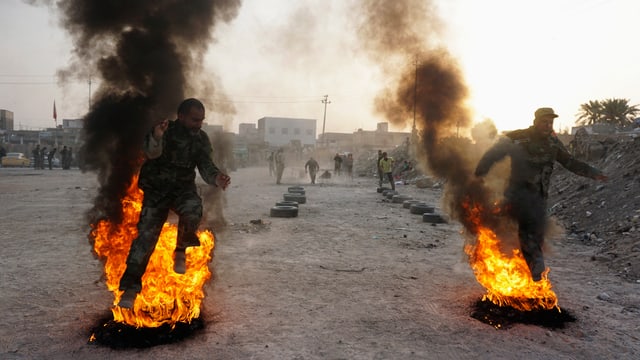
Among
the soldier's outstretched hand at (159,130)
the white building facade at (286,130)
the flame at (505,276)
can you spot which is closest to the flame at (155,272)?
the soldier's outstretched hand at (159,130)

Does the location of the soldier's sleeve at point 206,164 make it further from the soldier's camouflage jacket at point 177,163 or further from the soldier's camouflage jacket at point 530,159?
the soldier's camouflage jacket at point 530,159

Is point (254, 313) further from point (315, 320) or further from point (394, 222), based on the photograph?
point (394, 222)

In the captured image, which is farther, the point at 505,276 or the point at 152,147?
the point at 505,276

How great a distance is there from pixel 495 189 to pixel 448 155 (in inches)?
40.5

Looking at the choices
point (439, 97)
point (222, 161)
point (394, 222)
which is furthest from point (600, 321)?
point (394, 222)

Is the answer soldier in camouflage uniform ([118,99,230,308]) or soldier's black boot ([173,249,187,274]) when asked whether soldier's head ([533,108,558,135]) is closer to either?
soldier in camouflage uniform ([118,99,230,308])

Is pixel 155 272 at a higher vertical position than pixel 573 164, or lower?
lower

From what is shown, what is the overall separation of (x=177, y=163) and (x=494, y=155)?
3.45m

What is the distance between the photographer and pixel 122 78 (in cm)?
468

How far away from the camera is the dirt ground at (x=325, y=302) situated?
11.9ft

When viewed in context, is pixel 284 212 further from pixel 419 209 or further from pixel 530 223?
pixel 530 223

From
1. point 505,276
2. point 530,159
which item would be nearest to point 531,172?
point 530,159

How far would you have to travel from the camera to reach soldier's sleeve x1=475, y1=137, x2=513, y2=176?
15.6 ft

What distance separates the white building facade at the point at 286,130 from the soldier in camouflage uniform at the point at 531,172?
Result: 83815 millimetres
